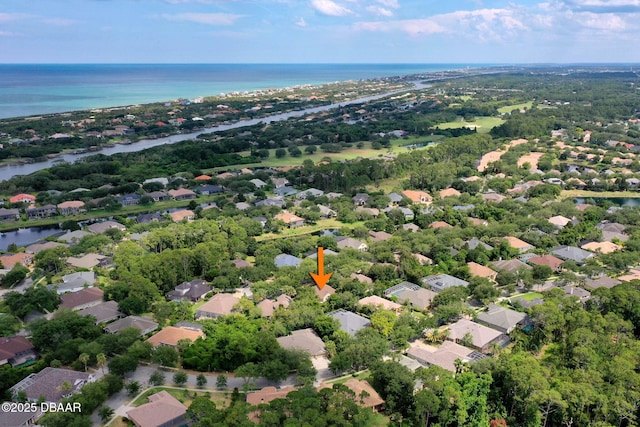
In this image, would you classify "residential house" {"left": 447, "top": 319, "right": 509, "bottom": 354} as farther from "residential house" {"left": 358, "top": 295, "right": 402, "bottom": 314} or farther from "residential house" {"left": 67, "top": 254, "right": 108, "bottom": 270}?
"residential house" {"left": 67, "top": 254, "right": 108, "bottom": 270}

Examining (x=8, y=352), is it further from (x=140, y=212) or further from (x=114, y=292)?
(x=140, y=212)

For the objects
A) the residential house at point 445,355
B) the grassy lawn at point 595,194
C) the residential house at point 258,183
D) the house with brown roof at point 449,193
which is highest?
the residential house at point 258,183

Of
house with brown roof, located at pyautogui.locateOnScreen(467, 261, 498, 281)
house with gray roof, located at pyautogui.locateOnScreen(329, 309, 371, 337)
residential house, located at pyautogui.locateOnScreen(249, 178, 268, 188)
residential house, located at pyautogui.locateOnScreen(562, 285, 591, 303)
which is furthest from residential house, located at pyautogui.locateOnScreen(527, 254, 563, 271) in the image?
residential house, located at pyautogui.locateOnScreen(249, 178, 268, 188)

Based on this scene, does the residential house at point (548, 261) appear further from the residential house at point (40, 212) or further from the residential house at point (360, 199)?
the residential house at point (40, 212)

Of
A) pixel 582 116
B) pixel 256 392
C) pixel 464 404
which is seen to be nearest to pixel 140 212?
pixel 256 392

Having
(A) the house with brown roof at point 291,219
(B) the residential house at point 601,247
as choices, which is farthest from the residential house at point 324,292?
(B) the residential house at point 601,247

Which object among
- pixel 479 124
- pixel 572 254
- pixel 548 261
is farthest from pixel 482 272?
pixel 479 124

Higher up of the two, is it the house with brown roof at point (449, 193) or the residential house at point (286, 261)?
the house with brown roof at point (449, 193)
